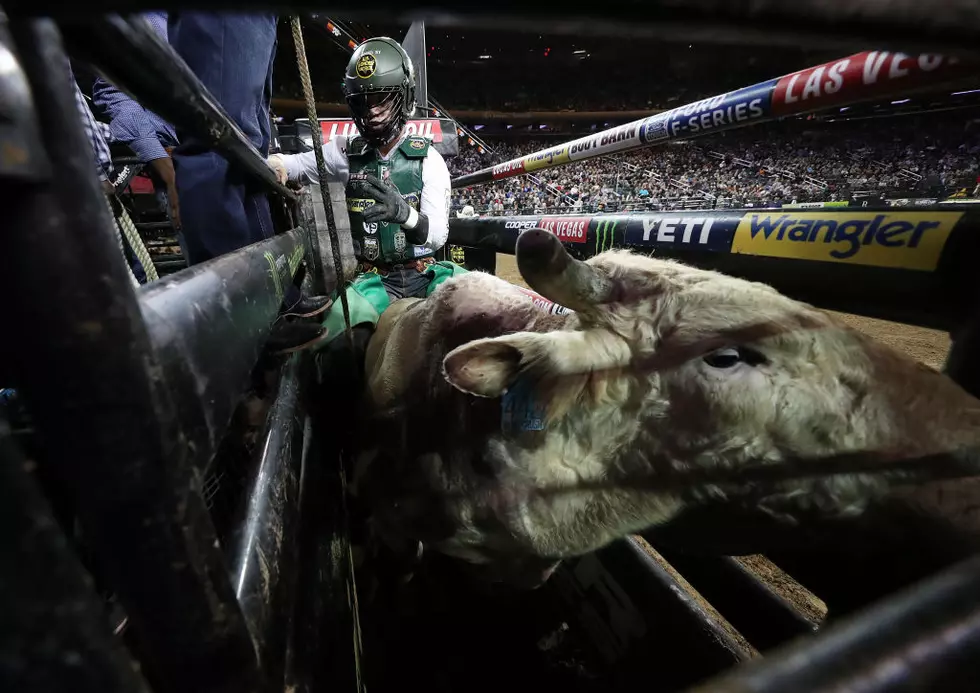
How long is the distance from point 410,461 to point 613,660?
3.58 ft

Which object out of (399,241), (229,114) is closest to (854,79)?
(229,114)

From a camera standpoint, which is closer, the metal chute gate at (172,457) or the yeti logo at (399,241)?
the metal chute gate at (172,457)

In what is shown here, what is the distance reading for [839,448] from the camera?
89cm

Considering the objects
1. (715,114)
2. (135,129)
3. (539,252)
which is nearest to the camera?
(539,252)

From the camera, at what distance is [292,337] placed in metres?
1.29

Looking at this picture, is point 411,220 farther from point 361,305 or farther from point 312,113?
point 312,113

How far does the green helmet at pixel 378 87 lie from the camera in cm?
271

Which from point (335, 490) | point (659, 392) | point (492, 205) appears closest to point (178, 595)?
point (659, 392)

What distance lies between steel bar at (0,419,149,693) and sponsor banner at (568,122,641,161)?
268cm

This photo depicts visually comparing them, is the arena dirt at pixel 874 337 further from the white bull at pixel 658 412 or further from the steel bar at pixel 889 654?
the steel bar at pixel 889 654

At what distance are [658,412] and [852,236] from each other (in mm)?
910

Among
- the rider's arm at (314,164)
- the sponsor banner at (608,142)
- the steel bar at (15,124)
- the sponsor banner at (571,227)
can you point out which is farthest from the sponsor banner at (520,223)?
the steel bar at (15,124)

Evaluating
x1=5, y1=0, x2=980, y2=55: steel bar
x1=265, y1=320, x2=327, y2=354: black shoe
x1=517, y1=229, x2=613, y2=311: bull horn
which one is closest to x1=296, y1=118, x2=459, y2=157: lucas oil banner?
x1=265, y1=320, x2=327, y2=354: black shoe

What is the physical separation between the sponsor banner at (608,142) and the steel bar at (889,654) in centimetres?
250
